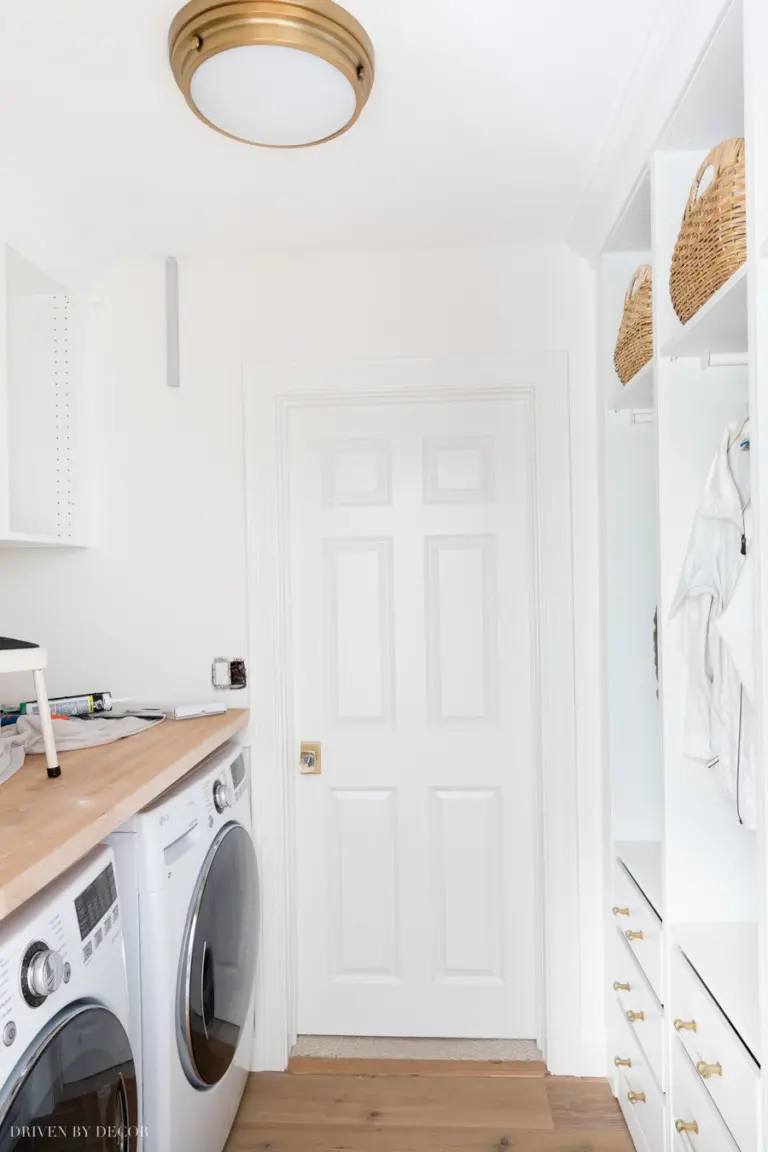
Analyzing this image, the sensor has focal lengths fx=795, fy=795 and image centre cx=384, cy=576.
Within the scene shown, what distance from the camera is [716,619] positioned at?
135 centimetres

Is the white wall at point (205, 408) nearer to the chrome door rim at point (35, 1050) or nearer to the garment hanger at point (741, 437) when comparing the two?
the garment hanger at point (741, 437)

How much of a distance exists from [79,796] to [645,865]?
53.5 inches

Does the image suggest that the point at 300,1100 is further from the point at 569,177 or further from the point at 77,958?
the point at 569,177

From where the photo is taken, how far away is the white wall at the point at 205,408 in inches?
89.7

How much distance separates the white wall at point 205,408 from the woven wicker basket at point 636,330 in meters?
0.32

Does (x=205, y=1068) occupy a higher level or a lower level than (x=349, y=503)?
lower

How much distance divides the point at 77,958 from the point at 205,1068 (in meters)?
0.68

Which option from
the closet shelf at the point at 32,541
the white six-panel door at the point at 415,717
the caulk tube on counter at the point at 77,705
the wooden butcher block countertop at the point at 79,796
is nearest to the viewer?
the wooden butcher block countertop at the point at 79,796

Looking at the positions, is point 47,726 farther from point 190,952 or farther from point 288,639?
point 288,639

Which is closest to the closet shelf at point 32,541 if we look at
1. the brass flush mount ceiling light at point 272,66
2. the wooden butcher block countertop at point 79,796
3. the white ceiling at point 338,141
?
the wooden butcher block countertop at point 79,796

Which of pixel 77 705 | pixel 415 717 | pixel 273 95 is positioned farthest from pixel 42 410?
pixel 415 717

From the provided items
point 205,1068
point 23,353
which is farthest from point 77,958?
point 23,353

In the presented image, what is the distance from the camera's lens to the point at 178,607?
233cm

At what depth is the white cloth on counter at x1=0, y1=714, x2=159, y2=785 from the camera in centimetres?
167
